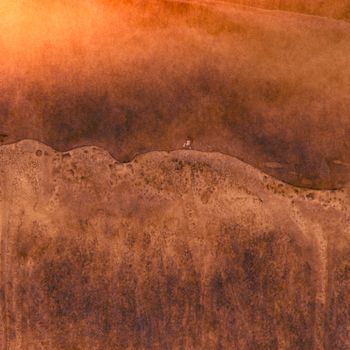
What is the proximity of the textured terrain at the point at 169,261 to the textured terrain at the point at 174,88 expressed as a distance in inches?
14.7

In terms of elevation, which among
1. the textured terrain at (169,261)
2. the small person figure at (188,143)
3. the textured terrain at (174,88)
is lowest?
the textured terrain at (169,261)

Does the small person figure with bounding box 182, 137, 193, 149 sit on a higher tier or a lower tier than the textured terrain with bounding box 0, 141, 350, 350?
higher

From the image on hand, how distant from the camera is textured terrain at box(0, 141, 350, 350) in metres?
4.36

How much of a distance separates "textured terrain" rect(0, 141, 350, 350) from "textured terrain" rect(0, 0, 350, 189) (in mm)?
373

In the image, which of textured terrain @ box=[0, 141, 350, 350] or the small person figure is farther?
the small person figure

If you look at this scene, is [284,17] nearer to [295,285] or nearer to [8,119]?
[295,285]

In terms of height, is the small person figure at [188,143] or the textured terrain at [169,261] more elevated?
the small person figure at [188,143]

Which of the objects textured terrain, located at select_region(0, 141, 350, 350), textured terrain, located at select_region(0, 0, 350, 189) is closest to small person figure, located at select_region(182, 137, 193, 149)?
textured terrain, located at select_region(0, 0, 350, 189)

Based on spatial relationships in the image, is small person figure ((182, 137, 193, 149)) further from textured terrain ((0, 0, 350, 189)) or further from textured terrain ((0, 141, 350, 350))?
textured terrain ((0, 141, 350, 350))

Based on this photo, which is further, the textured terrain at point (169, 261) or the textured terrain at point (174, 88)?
the textured terrain at point (174, 88)

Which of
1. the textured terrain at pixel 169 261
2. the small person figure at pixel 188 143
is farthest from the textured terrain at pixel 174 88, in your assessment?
the textured terrain at pixel 169 261

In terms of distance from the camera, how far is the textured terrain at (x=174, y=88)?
14.9 feet

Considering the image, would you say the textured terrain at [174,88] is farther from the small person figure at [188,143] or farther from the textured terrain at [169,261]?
the textured terrain at [169,261]

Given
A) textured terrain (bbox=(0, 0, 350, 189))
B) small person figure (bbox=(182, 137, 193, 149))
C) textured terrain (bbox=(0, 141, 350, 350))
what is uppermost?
textured terrain (bbox=(0, 0, 350, 189))
